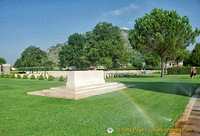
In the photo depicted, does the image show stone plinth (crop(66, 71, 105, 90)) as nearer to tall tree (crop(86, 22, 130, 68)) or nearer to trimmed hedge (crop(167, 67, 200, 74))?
trimmed hedge (crop(167, 67, 200, 74))

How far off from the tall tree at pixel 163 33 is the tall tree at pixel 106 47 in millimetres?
15962

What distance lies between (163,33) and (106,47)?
19.5 metres

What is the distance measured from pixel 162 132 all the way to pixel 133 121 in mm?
842

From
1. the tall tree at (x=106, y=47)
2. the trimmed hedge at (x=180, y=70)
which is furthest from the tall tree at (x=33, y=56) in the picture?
the trimmed hedge at (x=180, y=70)

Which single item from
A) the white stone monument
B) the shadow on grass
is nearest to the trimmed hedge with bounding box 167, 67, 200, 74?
the shadow on grass

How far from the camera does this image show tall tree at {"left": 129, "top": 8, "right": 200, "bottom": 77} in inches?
829

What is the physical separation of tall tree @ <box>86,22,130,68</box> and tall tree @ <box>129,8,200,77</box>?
1596cm

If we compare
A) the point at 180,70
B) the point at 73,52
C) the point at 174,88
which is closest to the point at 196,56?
the point at 180,70

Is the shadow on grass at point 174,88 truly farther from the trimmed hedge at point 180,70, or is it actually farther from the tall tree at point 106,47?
the tall tree at point 106,47

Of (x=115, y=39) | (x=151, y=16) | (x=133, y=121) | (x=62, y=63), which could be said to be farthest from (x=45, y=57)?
(x=133, y=121)

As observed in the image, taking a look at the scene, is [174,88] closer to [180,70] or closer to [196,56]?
[180,70]

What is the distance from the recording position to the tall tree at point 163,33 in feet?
69.1

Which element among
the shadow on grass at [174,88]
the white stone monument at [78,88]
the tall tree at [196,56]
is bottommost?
the shadow on grass at [174,88]

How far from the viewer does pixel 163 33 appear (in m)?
22.4
